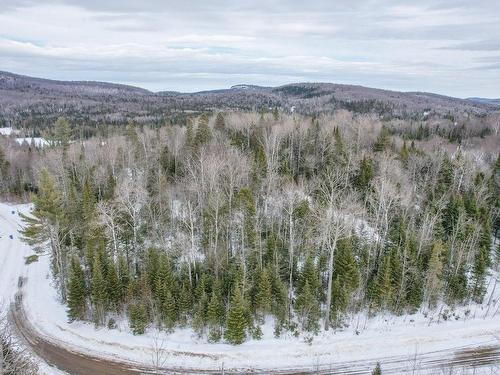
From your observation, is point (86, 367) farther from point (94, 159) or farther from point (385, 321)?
point (94, 159)

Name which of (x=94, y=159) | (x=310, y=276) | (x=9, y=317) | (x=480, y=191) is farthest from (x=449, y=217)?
(x=94, y=159)

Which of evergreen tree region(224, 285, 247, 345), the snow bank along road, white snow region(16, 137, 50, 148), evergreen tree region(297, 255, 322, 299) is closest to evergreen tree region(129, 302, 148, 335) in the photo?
the snow bank along road

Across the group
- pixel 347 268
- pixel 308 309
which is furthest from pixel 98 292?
pixel 347 268

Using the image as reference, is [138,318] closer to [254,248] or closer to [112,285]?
[112,285]

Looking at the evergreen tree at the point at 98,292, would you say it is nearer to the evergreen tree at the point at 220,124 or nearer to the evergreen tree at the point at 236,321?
the evergreen tree at the point at 236,321

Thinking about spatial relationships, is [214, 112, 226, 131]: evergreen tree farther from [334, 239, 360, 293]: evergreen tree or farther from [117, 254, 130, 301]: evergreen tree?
[334, 239, 360, 293]: evergreen tree

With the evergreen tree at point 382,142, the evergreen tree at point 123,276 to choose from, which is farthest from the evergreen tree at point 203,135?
the evergreen tree at point 382,142

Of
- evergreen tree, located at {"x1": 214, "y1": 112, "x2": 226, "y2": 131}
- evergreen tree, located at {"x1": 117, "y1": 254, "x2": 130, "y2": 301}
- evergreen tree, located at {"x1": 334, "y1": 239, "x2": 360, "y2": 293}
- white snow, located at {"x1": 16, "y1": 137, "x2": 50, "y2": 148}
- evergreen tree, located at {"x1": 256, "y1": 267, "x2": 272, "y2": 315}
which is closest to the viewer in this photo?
evergreen tree, located at {"x1": 256, "y1": 267, "x2": 272, "y2": 315}
